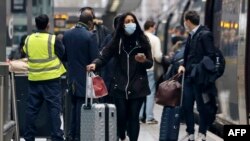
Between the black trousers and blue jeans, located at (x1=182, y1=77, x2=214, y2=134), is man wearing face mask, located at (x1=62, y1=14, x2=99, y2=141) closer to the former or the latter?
the black trousers

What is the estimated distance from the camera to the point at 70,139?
37.6ft

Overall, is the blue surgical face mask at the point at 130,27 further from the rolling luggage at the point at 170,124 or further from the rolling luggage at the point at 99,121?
the rolling luggage at the point at 170,124

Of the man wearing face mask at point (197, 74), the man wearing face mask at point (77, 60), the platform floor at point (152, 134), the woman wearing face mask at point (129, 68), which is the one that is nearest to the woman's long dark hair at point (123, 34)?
the woman wearing face mask at point (129, 68)

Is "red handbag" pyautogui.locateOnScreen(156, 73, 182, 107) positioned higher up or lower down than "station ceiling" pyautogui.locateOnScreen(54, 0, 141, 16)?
lower down

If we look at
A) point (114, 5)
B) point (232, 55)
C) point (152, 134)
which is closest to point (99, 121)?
point (152, 134)

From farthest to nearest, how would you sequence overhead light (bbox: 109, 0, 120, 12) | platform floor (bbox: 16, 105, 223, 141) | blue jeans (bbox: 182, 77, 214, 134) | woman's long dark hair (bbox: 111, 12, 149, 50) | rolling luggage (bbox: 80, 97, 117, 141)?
overhead light (bbox: 109, 0, 120, 12), platform floor (bbox: 16, 105, 223, 141), blue jeans (bbox: 182, 77, 214, 134), woman's long dark hair (bbox: 111, 12, 149, 50), rolling luggage (bbox: 80, 97, 117, 141)

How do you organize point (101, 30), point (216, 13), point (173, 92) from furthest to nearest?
point (216, 13) < point (101, 30) < point (173, 92)

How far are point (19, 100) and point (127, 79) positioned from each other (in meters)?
2.13

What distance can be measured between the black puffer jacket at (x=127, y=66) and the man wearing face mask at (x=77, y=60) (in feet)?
0.94

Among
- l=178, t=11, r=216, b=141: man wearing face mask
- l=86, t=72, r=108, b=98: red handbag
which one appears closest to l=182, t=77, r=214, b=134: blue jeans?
l=178, t=11, r=216, b=141: man wearing face mask

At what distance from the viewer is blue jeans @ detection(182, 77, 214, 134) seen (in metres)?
12.3

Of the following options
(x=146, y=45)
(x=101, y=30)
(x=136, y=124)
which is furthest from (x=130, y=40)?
(x=101, y=30)

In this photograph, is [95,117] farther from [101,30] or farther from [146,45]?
[101,30]

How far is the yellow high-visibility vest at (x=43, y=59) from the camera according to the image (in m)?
11.5
